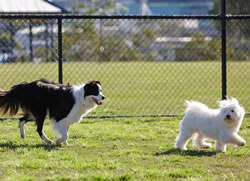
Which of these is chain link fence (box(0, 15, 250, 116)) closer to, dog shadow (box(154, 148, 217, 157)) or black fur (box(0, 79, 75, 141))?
black fur (box(0, 79, 75, 141))

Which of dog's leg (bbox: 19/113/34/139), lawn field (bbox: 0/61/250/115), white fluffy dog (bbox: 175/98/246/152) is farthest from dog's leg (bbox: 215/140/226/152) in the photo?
lawn field (bbox: 0/61/250/115)

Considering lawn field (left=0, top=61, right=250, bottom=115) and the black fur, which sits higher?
the black fur

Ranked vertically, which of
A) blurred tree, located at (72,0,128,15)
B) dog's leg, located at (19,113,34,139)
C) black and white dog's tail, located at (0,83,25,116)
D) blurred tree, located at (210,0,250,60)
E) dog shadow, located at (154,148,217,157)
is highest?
blurred tree, located at (72,0,128,15)

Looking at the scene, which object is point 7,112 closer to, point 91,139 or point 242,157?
point 91,139

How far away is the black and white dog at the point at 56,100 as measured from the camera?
6.79 metres

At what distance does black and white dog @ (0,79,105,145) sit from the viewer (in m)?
6.79

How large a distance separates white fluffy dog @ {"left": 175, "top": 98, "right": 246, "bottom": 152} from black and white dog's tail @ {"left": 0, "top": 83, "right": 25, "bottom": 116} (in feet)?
7.06

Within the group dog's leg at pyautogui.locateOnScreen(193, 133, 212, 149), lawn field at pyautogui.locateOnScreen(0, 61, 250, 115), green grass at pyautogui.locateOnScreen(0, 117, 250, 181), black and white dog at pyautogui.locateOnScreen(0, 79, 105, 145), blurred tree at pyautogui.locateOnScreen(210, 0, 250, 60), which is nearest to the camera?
green grass at pyautogui.locateOnScreen(0, 117, 250, 181)

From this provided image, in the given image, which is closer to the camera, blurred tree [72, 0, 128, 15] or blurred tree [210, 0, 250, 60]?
blurred tree [210, 0, 250, 60]

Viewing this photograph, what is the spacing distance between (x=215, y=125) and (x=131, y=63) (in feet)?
62.0

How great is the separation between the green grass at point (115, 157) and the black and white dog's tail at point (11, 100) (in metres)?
0.38

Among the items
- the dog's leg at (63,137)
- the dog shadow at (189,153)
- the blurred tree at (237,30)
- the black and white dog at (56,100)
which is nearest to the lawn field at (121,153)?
the dog shadow at (189,153)

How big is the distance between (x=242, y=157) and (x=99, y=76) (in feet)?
41.4

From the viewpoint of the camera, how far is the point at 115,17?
26.8 ft
